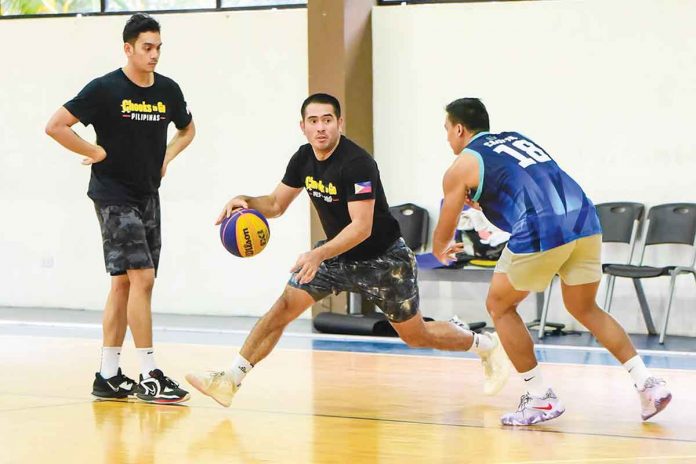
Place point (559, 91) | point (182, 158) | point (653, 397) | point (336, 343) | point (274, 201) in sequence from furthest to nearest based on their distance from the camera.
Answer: point (182, 158), point (559, 91), point (336, 343), point (274, 201), point (653, 397)

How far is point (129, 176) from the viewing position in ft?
18.1

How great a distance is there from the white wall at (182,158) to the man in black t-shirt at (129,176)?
4.12 m

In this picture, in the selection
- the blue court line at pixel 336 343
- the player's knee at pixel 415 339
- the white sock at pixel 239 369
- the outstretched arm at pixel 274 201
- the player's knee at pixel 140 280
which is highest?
the outstretched arm at pixel 274 201

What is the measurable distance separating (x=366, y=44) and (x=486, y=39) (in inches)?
40.2

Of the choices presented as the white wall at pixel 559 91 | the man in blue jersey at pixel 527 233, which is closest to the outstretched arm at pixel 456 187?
the man in blue jersey at pixel 527 233

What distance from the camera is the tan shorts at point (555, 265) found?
482 centimetres

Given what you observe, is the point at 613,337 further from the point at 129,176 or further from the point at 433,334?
the point at 129,176

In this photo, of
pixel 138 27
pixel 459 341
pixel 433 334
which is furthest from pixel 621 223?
pixel 138 27

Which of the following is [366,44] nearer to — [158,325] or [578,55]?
[578,55]

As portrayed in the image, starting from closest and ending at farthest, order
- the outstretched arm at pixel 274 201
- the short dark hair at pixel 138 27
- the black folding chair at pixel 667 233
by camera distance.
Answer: the outstretched arm at pixel 274 201 < the short dark hair at pixel 138 27 < the black folding chair at pixel 667 233

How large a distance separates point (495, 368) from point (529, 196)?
121 centimetres

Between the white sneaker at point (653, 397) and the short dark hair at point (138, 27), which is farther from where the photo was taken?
the short dark hair at point (138, 27)

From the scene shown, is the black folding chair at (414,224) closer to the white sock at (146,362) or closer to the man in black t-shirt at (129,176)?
the man in black t-shirt at (129,176)

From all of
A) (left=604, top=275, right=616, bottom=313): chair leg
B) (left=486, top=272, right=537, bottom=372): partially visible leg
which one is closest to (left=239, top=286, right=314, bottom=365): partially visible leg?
(left=486, top=272, right=537, bottom=372): partially visible leg
